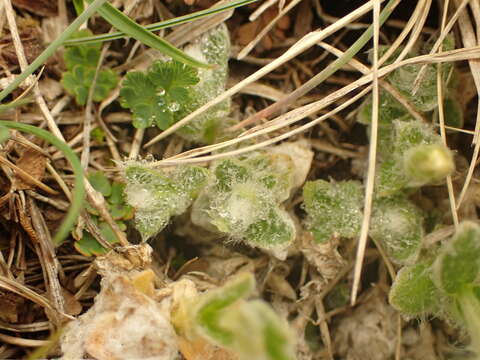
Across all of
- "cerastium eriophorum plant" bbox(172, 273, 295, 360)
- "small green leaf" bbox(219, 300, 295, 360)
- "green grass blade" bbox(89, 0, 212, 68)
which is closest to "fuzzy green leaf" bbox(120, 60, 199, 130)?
"green grass blade" bbox(89, 0, 212, 68)

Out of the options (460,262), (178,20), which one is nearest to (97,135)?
(178,20)

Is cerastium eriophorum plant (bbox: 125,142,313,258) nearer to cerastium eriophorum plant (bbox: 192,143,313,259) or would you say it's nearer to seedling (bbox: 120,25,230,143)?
cerastium eriophorum plant (bbox: 192,143,313,259)

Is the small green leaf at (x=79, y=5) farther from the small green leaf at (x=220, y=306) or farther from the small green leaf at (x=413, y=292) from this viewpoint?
the small green leaf at (x=413, y=292)

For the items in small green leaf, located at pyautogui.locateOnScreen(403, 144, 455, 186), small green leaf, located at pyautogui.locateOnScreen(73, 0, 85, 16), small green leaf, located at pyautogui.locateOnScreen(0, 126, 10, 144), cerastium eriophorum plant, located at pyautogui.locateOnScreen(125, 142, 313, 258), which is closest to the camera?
small green leaf, located at pyautogui.locateOnScreen(0, 126, 10, 144)

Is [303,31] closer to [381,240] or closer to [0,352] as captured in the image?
[381,240]

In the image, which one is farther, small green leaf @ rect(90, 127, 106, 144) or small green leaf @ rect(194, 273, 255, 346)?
small green leaf @ rect(90, 127, 106, 144)

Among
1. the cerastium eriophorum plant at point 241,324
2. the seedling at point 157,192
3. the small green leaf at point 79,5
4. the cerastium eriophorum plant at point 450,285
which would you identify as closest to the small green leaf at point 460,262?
the cerastium eriophorum plant at point 450,285
